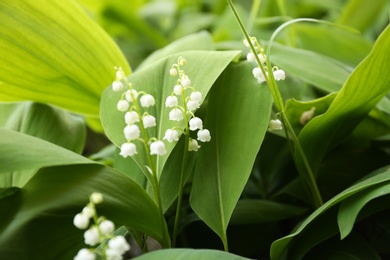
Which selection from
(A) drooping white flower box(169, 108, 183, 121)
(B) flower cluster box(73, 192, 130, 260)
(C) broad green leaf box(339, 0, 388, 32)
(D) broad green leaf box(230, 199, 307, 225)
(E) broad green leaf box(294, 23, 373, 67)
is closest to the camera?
(B) flower cluster box(73, 192, 130, 260)

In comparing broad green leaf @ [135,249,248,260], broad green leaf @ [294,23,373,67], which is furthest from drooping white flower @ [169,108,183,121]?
broad green leaf @ [294,23,373,67]

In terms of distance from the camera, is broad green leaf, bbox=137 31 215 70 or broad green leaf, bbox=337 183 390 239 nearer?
broad green leaf, bbox=337 183 390 239

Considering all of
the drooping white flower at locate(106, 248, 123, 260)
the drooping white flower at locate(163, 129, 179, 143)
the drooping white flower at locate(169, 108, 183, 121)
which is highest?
the drooping white flower at locate(169, 108, 183, 121)

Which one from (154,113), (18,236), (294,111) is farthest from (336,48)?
(18,236)

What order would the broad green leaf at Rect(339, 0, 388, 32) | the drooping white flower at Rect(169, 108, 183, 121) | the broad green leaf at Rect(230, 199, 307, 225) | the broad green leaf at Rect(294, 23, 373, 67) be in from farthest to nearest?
the broad green leaf at Rect(339, 0, 388, 32) → the broad green leaf at Rect(294, 23, 373, 67) → the broad green leaf at Rect(230, 199, 307, 225) → the drooping white flower at Rect(169, 108, 183, 121)

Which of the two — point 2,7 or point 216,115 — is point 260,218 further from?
point 2,7

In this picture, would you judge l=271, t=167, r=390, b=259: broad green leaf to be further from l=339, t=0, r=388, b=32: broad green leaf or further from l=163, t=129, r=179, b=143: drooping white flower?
l=339, t=0, r=388, b=32: broad green leaf

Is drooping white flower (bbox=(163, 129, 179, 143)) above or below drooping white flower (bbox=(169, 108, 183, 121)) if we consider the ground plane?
below

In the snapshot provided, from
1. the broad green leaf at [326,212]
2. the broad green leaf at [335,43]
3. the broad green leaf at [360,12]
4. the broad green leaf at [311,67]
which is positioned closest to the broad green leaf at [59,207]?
the broad green leaf at [326,212]
